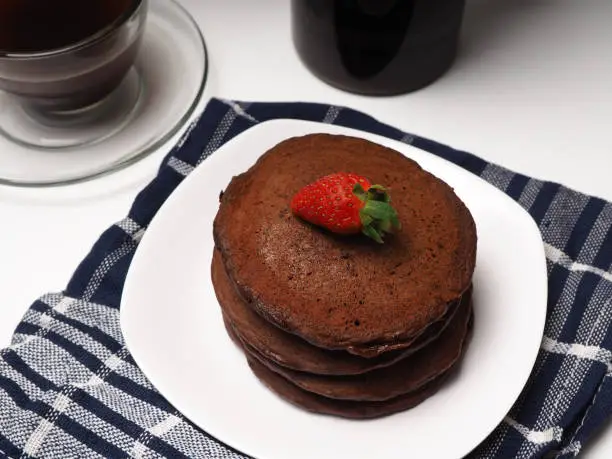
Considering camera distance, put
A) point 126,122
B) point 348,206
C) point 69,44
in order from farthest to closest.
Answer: point 126,122 → point 69,44 → point 348,206

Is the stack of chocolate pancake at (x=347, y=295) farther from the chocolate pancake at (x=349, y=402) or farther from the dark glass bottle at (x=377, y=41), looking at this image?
the dark glass bottle at (x=377, y=41)

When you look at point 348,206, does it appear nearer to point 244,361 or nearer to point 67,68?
point 244,361

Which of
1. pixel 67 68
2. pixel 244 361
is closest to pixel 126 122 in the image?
pixel 67 68

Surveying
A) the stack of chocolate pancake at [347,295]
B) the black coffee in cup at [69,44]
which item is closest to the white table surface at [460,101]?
→ the black coffee in cup at [69,44]

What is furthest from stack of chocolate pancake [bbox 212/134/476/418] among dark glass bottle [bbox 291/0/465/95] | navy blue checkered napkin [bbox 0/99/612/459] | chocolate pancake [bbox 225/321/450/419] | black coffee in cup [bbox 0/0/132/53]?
black coffee in cup [bbox 0/0/132/53]

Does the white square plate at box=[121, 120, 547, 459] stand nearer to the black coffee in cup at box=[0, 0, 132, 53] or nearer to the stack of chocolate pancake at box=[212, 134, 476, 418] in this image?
the stack of chocolate pancake at box=[212, 134, 476, 418]

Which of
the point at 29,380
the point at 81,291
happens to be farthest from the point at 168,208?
the point at 29,380
